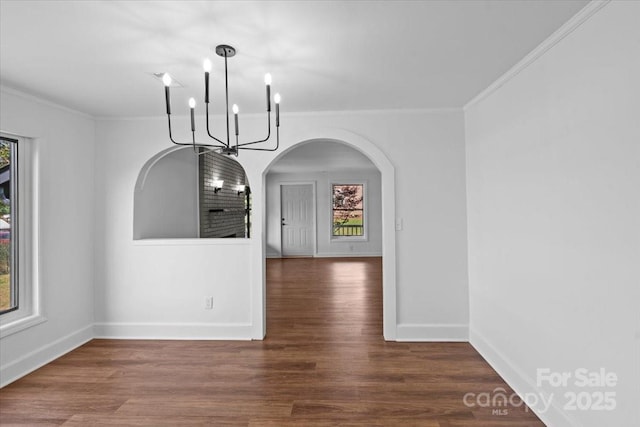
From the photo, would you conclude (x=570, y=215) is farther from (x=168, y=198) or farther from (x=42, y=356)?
(x=168, y=198)

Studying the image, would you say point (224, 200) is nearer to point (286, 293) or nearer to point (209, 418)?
point (286, 293)

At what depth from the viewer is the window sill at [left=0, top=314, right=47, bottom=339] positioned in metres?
2.92

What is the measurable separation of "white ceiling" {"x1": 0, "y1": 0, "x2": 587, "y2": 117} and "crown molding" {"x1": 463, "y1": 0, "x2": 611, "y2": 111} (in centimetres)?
4

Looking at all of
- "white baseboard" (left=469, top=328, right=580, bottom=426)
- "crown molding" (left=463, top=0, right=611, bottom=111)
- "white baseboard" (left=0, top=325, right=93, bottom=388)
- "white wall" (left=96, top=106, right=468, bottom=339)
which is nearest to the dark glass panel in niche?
"white wall" (left=96, top=106, right=468, bottom=339)

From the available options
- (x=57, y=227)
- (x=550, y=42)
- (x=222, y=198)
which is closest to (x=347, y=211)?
(x=222, y=198)

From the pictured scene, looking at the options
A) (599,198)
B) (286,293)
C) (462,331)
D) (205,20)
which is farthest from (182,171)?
(599,198)

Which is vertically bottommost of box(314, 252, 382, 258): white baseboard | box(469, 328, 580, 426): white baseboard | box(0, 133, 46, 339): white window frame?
box(469, 328, 580, 426): white baseboard

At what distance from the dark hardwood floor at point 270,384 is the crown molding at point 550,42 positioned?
2367 mm

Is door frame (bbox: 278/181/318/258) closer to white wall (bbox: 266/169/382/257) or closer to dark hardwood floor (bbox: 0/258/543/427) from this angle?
white wall (bbox: 266/169/382/257)

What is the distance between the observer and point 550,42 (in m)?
2.21

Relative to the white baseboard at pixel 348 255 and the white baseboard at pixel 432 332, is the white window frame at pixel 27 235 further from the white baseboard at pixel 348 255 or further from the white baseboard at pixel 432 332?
the white baseboard at pixel 348 255

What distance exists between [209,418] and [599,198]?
8.67ft

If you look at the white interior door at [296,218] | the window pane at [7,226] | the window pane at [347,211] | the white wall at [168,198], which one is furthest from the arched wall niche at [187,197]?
the window pane at [347,211]

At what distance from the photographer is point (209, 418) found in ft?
7.89
